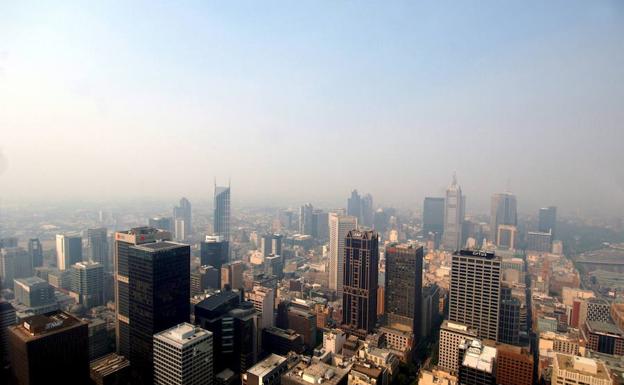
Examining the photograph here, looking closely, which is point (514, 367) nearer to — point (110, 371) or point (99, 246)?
point (110, 371)

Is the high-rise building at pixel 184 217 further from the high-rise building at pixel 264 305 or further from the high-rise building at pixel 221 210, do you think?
the high-rise building at pixel 264 305

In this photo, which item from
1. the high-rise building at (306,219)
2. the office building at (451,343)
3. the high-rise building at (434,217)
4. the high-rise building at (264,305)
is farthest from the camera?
the high-rise building at (306,219)

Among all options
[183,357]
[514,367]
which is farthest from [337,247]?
[183,357]

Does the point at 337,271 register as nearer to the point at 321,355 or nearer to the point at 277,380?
→ the point at 321,355

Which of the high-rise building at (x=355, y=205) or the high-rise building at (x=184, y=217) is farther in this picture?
the high-rise building at (x=355, y=205)

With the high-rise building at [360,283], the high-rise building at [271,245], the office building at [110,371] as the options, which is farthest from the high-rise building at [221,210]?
the office building at [110,371]

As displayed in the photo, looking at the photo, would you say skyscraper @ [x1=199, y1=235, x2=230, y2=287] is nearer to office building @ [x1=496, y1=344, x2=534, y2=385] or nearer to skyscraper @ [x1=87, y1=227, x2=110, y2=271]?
skyscraper @ [x1=87, y1=227, x2=110, y2=271]

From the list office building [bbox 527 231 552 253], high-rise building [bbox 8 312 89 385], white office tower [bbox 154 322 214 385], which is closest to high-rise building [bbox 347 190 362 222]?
office building [bbox 527 231 552 253]
